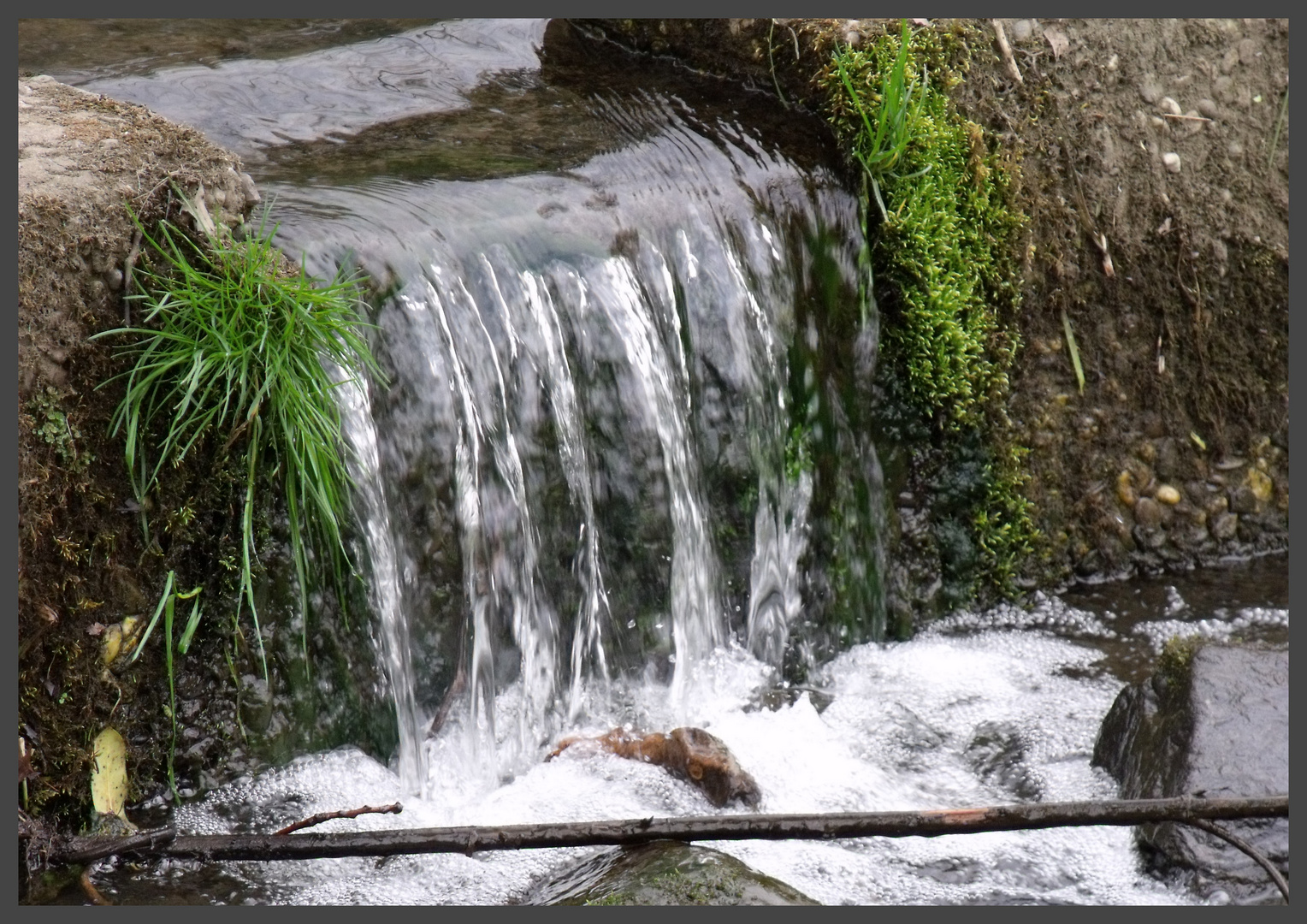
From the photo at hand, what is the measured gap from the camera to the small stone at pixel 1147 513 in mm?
5480

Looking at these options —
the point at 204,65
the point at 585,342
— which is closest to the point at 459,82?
the point at 204,65

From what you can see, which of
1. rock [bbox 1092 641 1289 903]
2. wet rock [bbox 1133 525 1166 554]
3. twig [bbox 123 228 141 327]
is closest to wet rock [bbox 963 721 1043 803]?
rock [bbox 1092 641 1289 903]

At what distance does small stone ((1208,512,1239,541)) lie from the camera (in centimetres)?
559

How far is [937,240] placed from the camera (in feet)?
15.6

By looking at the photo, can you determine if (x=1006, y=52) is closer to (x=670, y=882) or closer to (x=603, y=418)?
(x=603, y=418)

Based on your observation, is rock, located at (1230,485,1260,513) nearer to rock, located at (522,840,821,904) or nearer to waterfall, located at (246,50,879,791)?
waterfall, located at (246,50,879,791)

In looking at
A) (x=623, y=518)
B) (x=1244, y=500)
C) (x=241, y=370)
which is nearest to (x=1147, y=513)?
(x=1244, y=500)

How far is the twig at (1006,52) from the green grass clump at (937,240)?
322 mm

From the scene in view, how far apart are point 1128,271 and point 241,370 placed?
→ 3897mm

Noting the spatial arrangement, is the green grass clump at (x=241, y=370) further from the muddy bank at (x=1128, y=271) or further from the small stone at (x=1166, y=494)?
the small stone at (x=1166, y=494)

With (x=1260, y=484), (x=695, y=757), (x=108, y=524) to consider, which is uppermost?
(x=108, y=524)

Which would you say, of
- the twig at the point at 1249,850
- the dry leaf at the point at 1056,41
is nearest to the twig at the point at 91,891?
the twig at the point at 1249,850

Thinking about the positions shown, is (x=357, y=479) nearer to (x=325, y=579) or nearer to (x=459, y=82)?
(x=325, y=579)

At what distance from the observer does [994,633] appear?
196 inches
